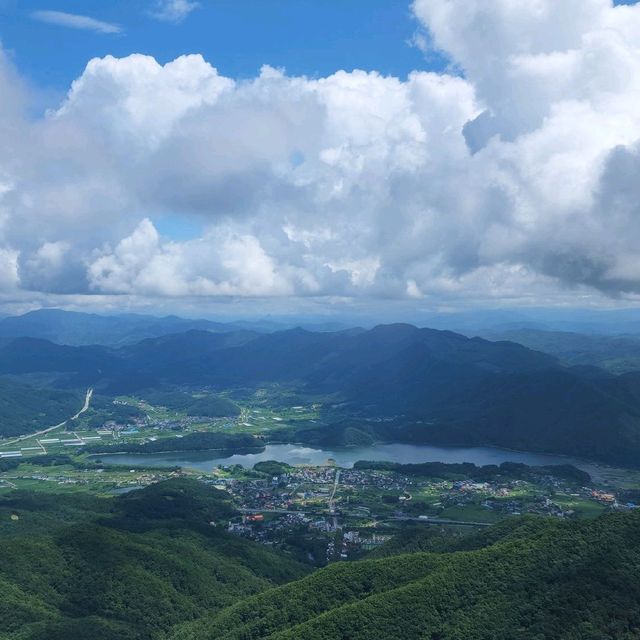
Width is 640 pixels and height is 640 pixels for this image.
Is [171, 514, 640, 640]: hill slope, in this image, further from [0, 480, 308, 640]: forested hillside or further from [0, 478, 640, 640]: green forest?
[0, 480, 308, 640]: forested hillside

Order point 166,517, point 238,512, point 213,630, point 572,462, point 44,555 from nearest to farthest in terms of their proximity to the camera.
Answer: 1. point 213,630
2. point 44,555
3. point 166,517
4. point 238,512
5. point 572,462

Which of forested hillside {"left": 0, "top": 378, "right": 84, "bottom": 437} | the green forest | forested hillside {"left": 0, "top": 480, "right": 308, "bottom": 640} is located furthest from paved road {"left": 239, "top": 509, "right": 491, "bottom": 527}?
forested hillside {"left": 0, "top": 378, "right": 84, "bottom": 437}

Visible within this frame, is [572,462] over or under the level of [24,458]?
over

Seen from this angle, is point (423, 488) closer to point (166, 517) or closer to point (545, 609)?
point (166, 517)

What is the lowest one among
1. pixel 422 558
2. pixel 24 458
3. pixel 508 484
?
pixel 24 458

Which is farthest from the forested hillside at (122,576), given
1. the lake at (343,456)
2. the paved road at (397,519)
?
the lake at (343,456)

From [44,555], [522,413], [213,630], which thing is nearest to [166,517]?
[44,555]

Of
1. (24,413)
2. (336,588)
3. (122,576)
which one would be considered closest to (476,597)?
(336,588)

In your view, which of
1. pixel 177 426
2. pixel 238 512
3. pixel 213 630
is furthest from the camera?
pixel 177 426
